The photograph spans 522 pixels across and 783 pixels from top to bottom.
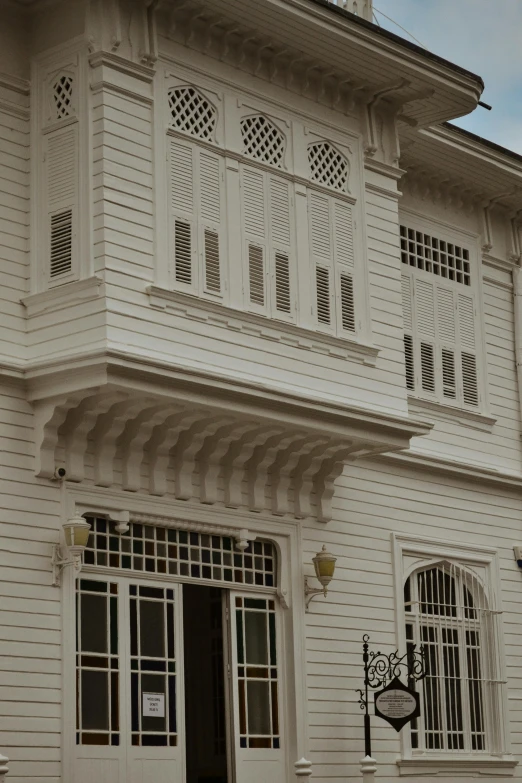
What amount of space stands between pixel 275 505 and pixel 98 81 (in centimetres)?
493

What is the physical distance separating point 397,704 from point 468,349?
5.80 m

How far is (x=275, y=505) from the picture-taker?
16016 millimetres

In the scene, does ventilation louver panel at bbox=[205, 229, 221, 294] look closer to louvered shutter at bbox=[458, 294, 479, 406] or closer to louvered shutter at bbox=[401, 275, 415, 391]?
louvered shutter at bbox=[401, 275, 415, 391]

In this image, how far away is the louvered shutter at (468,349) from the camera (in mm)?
19594

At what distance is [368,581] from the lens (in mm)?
16984

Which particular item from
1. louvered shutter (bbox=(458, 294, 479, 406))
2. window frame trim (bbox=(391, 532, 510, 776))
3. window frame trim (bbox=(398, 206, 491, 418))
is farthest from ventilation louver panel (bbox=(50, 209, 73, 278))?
louvered shutter (bbox=(458, 294, 479, 406))

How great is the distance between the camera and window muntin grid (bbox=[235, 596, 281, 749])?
601 inches

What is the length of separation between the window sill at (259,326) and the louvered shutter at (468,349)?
11.0 feet

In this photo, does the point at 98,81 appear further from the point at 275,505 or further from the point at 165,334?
the point at 275,505

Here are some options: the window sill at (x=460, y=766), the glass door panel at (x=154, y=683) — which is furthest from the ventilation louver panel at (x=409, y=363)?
the glass door panel at (x=154, y=683)

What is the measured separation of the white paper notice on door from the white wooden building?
3 cm

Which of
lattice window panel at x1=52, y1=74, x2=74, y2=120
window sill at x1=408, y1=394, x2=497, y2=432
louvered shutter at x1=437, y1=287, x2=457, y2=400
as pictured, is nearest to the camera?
lattice window panel at x1=52, y1=74, x2=74, y2=120

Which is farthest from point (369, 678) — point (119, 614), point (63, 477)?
point (63, 477)

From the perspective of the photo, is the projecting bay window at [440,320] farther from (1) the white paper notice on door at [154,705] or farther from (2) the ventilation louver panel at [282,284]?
(1) the white paper notice on door at [154,705]
